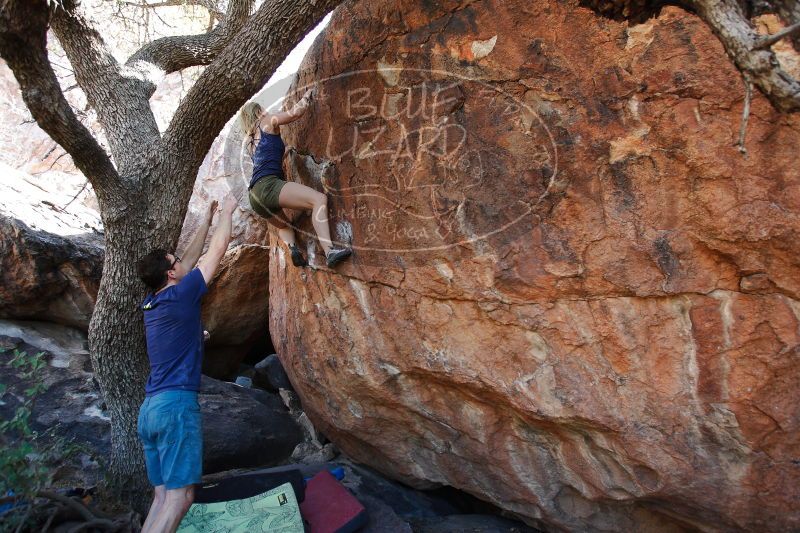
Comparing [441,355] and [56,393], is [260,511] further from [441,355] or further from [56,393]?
[56,393]

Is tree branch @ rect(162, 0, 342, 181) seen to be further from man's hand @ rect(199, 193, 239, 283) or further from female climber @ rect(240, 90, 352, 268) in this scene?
man's hand @ rect(199, 193, 239, 283)

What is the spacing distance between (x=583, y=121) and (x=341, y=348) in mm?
1949

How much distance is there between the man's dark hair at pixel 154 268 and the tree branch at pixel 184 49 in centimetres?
162

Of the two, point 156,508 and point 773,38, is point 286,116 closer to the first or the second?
point 156,508

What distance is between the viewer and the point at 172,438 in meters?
3.04

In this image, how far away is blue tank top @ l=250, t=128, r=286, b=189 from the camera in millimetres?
3812

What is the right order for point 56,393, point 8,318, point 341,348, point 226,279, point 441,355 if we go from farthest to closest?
point 226,279 → point 8,318 → point 56,393 → point 341,348 → point 441,355

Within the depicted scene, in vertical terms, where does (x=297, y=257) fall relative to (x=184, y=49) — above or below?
below

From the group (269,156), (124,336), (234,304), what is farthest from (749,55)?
(234,304)

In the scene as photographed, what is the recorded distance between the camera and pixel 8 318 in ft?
17.0

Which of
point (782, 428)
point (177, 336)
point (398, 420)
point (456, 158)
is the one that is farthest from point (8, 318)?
point (782, 428)

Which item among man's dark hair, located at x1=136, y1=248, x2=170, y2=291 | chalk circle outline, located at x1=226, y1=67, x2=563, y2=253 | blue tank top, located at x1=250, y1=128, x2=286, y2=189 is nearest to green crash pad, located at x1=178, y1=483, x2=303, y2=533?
man's dark hair, located at x1=136, y1=248, x2=170, y2=291

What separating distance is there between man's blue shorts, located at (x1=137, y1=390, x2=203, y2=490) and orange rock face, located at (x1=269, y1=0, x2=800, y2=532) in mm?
1038

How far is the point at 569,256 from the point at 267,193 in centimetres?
188
